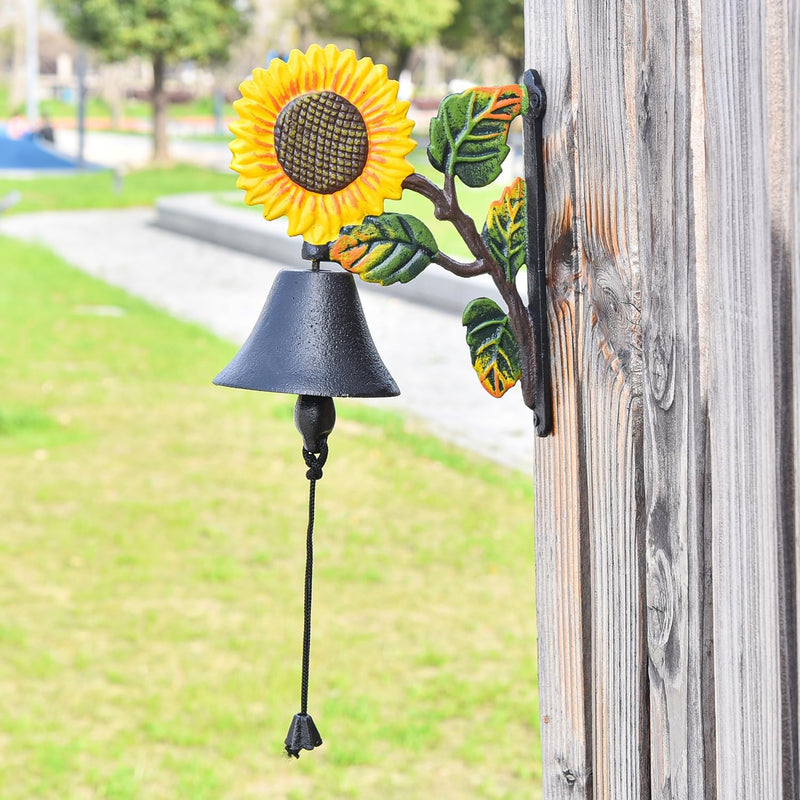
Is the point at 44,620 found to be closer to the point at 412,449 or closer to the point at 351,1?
the point at 412,449

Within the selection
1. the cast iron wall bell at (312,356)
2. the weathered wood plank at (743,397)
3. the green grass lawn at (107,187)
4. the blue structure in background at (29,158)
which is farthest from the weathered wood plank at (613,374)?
the blue structure in background at (29,158)

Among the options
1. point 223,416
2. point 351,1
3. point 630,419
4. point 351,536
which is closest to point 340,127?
point 630,419

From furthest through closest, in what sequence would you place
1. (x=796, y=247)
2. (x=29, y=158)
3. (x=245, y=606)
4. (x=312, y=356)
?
(x=29, y=158) < (x=245, y=606) < (x=312, y=356) < (x=796, y=247)

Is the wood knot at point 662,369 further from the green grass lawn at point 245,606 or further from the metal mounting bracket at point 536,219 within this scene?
the green grass lawn at point 245,606

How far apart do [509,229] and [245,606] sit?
3.15m

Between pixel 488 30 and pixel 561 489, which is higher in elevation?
pixel 488 30

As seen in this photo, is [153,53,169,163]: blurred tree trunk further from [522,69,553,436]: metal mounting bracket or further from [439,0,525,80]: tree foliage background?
[522,69,553,436]: metal mounting bracket

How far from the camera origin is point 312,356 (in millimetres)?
1364

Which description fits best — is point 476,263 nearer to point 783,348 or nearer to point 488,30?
point 783,348

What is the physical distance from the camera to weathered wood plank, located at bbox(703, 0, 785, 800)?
922mm

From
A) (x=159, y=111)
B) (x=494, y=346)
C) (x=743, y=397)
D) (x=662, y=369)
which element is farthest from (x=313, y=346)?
(x=159, y=111)

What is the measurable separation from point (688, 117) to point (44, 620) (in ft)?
11.5

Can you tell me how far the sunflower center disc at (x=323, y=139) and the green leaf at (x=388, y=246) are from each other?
5 cm

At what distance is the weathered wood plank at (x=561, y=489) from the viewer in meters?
1.19
